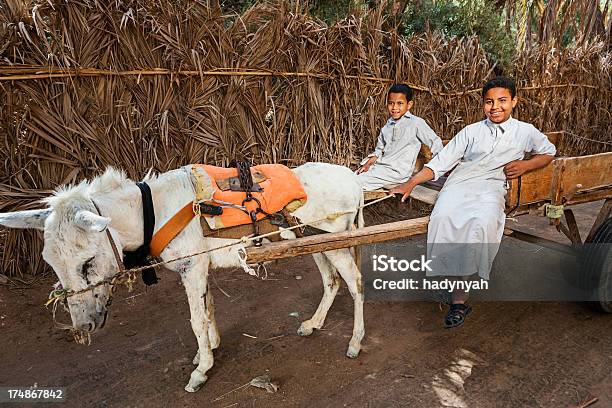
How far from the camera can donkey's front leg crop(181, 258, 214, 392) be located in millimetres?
Result: 2619

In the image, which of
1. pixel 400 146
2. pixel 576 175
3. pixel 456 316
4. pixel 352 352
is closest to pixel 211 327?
pixel 352 352

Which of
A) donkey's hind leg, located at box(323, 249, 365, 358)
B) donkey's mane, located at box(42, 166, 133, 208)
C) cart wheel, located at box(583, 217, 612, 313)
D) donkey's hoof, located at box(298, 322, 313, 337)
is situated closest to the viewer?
donkey's mane, located at box(42, 166, 133, 208)

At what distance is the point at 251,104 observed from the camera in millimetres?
4824

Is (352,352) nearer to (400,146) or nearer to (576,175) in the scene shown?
(400,146)

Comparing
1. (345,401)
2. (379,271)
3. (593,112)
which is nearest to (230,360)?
(345,401)

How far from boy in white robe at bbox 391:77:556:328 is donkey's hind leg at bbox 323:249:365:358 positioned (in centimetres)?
58

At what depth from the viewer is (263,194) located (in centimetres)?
262

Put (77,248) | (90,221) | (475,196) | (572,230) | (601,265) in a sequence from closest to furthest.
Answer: (90,221), (77,248), (475,196), (601,265), (572,230)

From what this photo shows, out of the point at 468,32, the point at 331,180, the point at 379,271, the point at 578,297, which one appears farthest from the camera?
the point at 468,32

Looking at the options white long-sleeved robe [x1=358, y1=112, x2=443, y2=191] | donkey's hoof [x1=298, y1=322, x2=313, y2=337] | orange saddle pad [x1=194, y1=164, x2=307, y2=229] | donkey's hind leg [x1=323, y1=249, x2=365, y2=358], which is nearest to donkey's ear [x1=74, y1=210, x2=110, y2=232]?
orange saddle pad [x1=194, y1=164, x2=307, y2=229]

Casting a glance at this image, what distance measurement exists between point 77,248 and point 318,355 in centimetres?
185

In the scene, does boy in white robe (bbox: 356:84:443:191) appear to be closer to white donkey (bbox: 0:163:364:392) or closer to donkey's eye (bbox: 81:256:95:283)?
white donkey (bbox: 0:163:364:392)

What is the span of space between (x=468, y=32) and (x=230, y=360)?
774 centimetres

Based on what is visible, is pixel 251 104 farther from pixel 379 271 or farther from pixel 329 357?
pixel 329 357
